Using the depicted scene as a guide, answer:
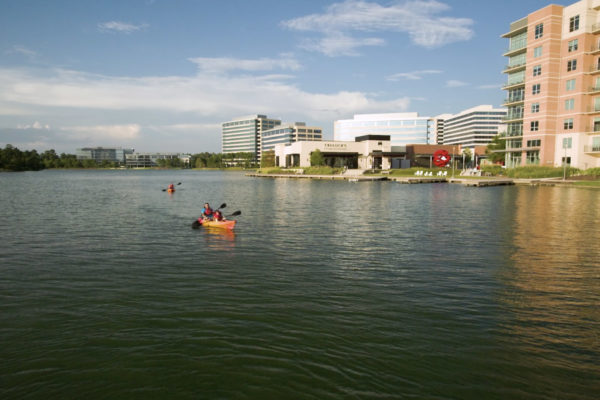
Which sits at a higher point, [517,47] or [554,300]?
[517,47]

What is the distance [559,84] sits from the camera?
71250 mm

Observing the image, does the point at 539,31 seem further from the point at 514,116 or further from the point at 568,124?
the point at 568,124

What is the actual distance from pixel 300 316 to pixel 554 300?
26.7 feet

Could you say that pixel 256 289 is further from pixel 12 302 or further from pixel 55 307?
pixel 12 302

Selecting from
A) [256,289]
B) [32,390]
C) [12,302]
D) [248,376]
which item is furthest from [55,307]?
[248,376]

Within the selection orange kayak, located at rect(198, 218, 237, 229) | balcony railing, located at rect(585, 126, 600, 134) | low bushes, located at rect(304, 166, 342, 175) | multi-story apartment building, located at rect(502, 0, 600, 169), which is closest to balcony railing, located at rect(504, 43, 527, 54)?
multi-story apartment building, located at rect(502, 0, 600, 169)

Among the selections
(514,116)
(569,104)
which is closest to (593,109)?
(569,104)

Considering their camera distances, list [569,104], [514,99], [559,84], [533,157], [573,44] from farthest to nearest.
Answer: [514,99]
[533,157]
[559,84]
[569,104]
[573,44]

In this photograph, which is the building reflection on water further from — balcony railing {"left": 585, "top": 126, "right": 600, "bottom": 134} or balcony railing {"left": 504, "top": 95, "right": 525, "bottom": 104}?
balcony railing {"left": 504, "top": 95, "right": 525, "bottom": 104}

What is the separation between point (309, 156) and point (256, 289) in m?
127

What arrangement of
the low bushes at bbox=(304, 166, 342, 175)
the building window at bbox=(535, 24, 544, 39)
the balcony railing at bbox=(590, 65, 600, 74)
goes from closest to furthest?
1. the balcony railing at bbox=(590, 65, 600, 74)
2. the building window at bbox=(535, 24, 544, 39)
3. the low bushes at bbox=(304, 166, 342, 175)

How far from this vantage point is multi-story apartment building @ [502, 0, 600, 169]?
219 ft

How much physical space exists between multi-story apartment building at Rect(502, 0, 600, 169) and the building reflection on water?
5438 centimetres

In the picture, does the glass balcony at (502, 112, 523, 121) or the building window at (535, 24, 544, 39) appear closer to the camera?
the building window at (535, 24, 544, 39)
